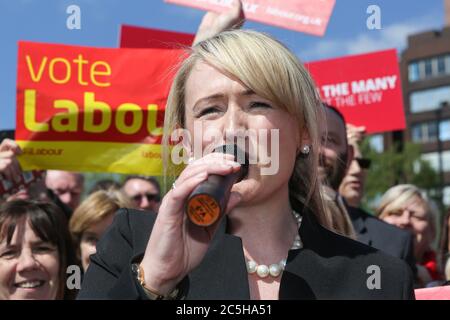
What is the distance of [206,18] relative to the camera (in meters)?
4.76

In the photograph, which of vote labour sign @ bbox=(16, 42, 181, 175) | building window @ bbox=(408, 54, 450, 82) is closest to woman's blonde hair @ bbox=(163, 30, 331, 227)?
vote labour sign @ bbox=(16, 42, 181, 175)

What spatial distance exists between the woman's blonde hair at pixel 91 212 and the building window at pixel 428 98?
5971 centimetres

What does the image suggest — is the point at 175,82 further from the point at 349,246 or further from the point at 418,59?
the point at 418,59

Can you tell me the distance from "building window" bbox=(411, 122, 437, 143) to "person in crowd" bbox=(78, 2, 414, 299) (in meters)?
62.0

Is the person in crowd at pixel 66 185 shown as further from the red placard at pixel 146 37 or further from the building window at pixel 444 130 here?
the building window at pixel 444 130

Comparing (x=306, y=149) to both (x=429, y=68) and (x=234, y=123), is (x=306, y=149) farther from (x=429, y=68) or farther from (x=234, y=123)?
(x=429, y=68)

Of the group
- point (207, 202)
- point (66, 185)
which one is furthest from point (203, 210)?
point (66, 185)

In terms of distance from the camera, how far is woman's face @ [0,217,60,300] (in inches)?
139

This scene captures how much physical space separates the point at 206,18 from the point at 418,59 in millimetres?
60770

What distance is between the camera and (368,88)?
5.89 metres

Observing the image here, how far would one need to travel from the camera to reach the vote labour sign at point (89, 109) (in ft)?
15.0

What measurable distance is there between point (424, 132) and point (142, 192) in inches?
2363

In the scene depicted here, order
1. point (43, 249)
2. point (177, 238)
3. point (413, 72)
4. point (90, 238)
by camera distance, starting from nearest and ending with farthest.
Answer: point (177, 238) → point (43, 249) → point (90, 238) → point (413, 72)

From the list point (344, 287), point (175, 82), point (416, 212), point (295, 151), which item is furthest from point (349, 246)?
point (416, 212)
